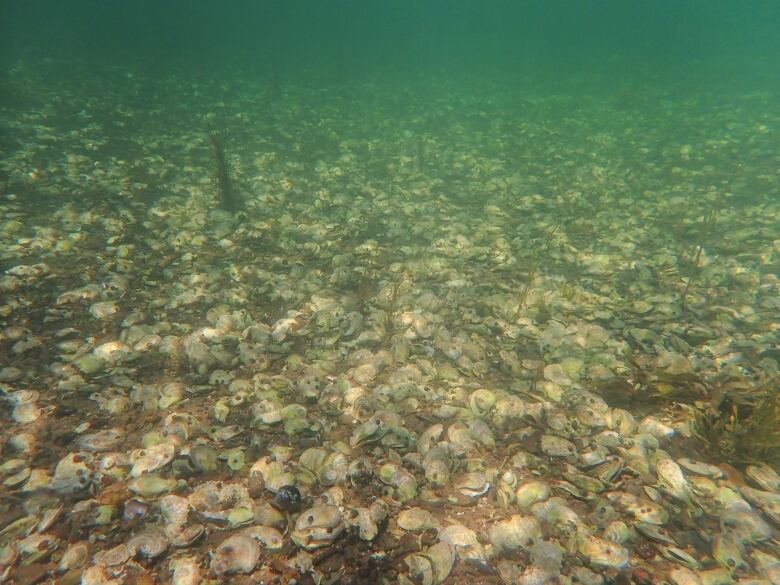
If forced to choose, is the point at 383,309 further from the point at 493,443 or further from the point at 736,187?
the point at 736,187

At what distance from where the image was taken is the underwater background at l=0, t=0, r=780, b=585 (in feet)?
10.6

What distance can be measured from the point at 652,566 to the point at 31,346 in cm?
701

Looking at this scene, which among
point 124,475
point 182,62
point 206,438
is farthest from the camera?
point 182,62

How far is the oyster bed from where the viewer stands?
10.6 feet

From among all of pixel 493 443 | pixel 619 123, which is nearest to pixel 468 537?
pixel 493 443

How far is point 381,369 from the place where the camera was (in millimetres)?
5082

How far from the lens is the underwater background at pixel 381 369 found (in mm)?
3242

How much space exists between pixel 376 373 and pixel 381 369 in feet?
0.34

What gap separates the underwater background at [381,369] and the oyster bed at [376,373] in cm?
3

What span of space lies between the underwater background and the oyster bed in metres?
0.03

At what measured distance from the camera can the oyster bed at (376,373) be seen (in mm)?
3232

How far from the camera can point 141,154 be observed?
1166cm

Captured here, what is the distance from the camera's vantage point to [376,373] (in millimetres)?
5008

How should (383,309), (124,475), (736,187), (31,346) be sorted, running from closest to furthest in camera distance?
(124,475)
(31,346)
(383,309)
(736,187)
